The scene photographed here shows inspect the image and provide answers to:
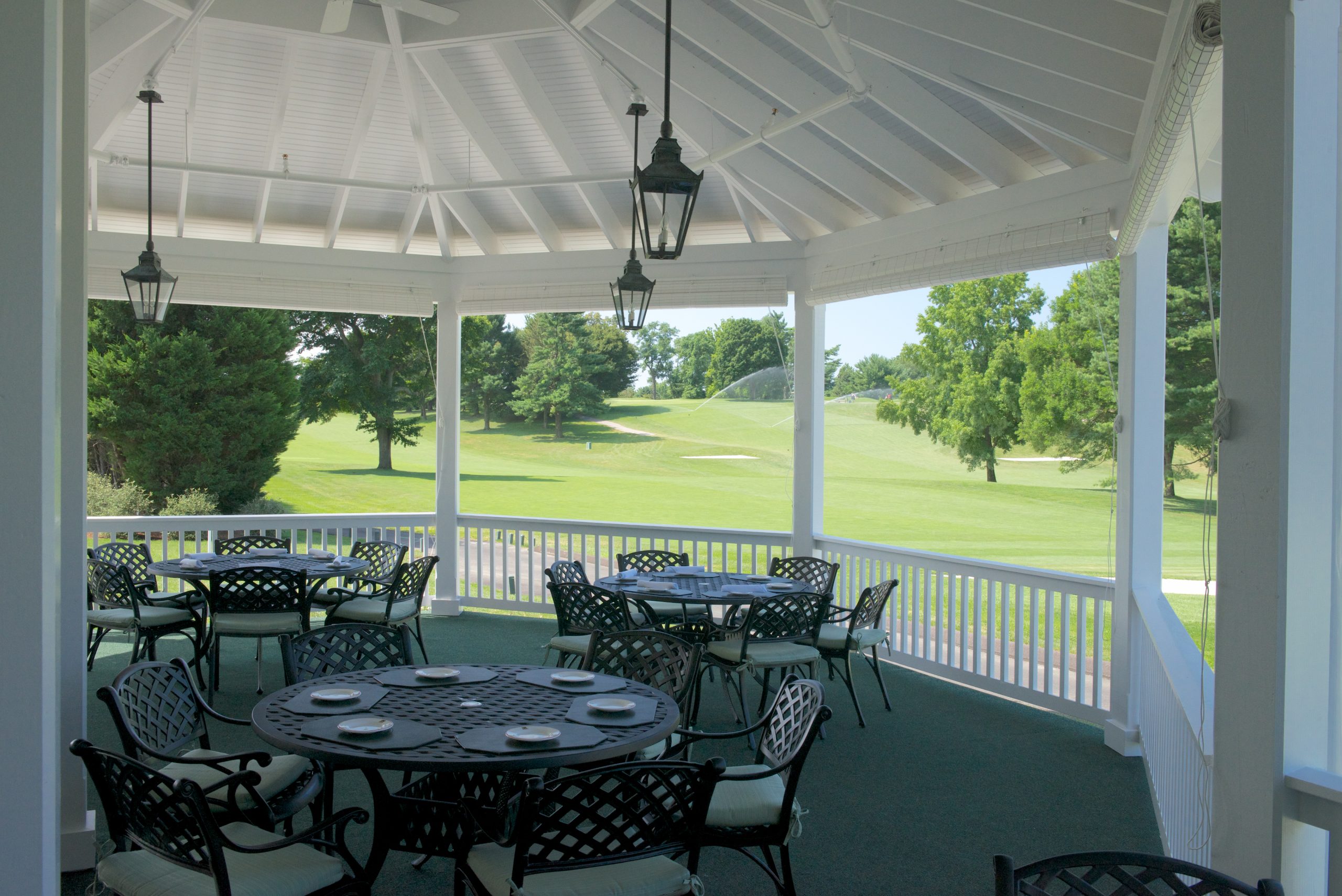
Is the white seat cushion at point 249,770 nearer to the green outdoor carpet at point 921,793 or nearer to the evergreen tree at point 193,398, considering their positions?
the green outdoor carpet at point 921,793

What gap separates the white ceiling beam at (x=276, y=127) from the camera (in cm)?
715

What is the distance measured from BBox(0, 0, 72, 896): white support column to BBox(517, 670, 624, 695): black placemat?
2.04 meters

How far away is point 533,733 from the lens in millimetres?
3027

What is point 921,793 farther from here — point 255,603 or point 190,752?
point 255,603

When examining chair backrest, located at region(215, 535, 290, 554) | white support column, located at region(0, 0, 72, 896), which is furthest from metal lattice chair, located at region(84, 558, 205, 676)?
white support column, located at region(0, 0, 72, 896)

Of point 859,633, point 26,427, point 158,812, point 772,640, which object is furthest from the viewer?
point 859,633

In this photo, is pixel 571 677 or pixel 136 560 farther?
pixel 136 560

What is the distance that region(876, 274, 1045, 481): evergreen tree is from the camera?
20.6 meters

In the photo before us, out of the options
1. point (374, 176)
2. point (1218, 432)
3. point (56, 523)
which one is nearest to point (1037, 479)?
point (374, 176)

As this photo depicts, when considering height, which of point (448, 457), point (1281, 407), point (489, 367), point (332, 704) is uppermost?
point (489, 367)

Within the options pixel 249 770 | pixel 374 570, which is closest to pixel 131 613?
pixel 374 570

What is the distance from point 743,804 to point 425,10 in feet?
14.8

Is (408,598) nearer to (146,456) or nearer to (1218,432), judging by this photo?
(1218,432)

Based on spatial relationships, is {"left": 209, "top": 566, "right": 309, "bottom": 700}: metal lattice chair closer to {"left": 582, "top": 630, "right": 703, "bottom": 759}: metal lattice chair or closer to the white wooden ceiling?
{"left": 582, "top": 630, "right": 703, "bottom": 759}: metal lattice chair
